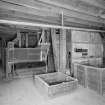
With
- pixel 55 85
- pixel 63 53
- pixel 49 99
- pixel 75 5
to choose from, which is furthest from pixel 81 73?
pixel 75 5

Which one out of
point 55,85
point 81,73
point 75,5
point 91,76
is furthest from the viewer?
point 81,73

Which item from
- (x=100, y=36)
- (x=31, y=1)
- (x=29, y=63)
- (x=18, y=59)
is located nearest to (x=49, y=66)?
(x=29, y=63)

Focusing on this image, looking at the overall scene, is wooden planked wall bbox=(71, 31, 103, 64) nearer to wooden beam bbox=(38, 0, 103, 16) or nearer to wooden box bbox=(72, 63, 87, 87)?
wooden box bbox=(72, 63, 87, 87)

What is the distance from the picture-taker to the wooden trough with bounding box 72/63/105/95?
249cm

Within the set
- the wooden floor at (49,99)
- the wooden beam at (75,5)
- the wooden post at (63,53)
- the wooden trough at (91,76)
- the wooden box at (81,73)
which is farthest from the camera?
the wooden post at (63,53)

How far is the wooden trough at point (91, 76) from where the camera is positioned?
8.16 feet

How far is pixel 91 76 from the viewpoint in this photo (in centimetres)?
274

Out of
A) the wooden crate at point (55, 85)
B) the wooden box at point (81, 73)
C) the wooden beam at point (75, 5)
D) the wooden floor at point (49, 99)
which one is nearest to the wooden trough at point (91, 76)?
the wooden box at point (81, 73)

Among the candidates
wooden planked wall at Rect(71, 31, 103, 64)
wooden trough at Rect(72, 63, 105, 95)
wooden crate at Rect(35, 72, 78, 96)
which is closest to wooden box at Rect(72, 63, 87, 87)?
wooden trough at Rect(72, 63, 105, 95)

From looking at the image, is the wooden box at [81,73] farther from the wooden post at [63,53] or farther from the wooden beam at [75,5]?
the wooden beam at [75,5]

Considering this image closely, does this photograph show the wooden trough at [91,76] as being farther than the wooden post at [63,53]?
No

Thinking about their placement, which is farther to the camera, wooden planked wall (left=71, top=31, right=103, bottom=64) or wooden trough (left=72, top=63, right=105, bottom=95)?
wooden planked wall (left=71, top=31, right=103, bottom=64)

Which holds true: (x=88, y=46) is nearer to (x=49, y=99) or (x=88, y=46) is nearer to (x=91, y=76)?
(x=91, y=76)

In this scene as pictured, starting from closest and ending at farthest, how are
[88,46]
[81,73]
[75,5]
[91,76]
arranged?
[75,5] → [91,76] → [81,73] → [88,46]
